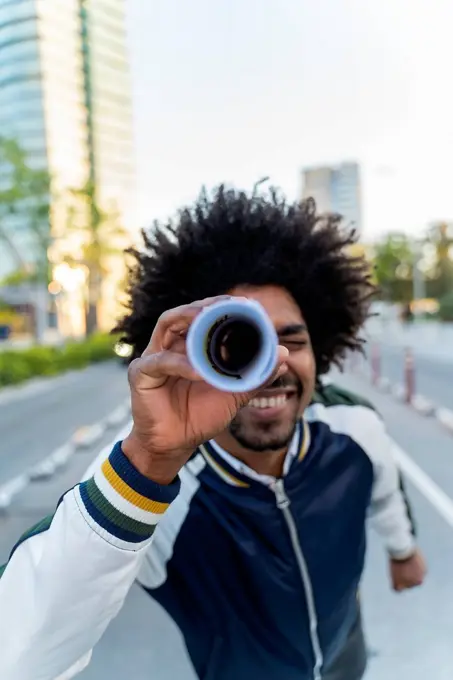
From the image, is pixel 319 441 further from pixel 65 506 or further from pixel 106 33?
pixel 106 33

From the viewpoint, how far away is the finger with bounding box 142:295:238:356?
2.54 ft

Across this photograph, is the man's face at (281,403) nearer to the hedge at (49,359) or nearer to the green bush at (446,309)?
the hedge at (49,359)

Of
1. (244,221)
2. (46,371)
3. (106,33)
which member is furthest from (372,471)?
(46,371)

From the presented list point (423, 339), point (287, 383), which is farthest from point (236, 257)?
point (423, 339)

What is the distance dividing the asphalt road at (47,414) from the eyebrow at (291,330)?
7.36 ft

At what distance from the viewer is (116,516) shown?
81 centimetres

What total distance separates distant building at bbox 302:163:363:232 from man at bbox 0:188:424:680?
0.12 meters

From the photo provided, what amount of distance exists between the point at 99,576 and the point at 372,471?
2.75 feet

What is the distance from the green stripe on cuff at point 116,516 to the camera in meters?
0.81

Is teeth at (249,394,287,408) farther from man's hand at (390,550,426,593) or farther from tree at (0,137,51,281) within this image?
tree at (0,137,51,281)

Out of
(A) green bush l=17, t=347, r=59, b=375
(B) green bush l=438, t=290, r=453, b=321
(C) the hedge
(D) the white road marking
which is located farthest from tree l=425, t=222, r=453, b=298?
(D) the white road marking

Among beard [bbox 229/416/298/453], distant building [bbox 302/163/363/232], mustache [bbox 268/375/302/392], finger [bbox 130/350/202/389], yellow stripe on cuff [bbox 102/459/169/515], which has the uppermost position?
distant building [bbox 302/163/363/232]

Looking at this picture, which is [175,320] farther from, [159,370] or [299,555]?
[299,555]

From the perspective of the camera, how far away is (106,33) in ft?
7.14
